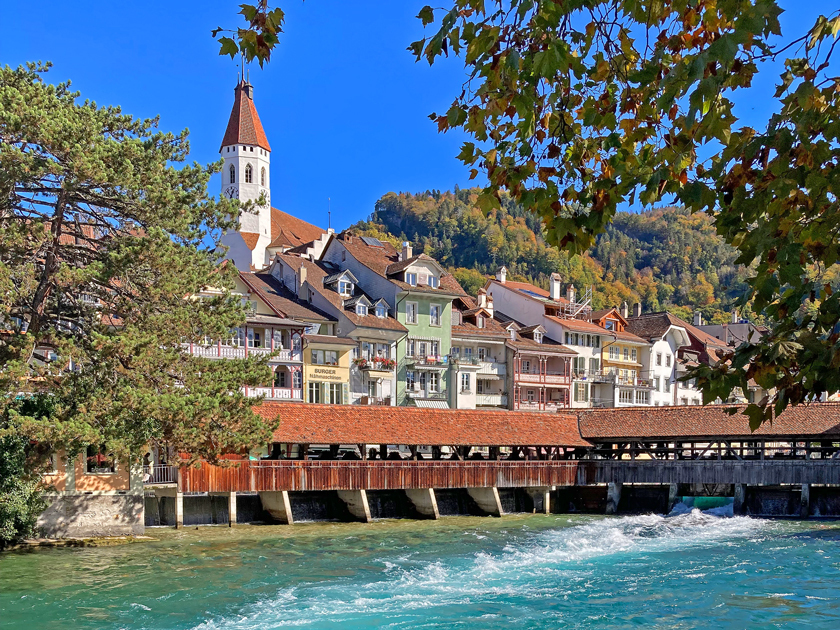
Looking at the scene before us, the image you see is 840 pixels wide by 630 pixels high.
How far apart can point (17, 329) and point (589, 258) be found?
97.3 meters

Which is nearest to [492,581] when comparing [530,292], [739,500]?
[739,500]

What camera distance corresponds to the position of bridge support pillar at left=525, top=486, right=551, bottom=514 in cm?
3716

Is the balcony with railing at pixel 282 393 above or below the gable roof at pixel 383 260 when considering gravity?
below

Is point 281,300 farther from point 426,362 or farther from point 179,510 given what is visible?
point 179,510

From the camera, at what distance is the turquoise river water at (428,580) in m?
16.5

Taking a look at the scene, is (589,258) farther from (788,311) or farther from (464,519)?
(788,311)

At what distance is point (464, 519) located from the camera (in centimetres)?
3375

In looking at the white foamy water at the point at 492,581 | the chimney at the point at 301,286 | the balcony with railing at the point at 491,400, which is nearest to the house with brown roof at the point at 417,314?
the balcony with railing at the point at 491,400

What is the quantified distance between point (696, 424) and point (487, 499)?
8520mm

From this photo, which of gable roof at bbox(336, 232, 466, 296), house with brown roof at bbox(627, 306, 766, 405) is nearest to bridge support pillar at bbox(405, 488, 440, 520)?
gable roof at bbox(336, 232, 466, 296)

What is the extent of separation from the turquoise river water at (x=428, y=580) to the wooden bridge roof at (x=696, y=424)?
21.4 ft

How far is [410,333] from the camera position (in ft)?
159

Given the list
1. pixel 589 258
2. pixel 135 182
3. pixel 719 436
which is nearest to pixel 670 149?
pixel 135 182

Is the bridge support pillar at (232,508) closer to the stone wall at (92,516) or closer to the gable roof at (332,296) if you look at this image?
the stone wall at (92,516)
